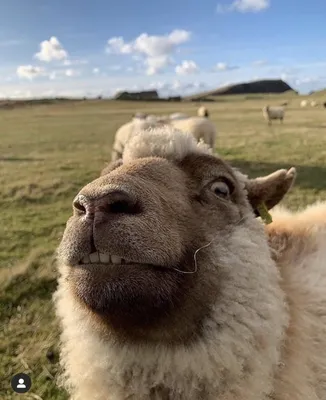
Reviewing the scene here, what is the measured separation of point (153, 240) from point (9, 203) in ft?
36.8

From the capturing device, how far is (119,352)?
2.44m

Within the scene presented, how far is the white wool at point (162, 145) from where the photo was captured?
2.98m

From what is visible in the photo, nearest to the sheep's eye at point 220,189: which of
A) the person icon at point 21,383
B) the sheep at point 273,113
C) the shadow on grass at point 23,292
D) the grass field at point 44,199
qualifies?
the grass field at point 44,199

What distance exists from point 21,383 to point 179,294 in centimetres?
320

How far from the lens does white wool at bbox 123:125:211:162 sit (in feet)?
9.78

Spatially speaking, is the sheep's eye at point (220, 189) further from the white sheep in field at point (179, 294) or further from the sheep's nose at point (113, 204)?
the sheep's nose at point (113, 204)

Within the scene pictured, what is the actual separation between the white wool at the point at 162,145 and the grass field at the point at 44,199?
2.78 metres

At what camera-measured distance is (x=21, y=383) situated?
15.6 feet

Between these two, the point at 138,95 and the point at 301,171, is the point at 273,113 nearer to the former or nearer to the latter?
the point at 301,171

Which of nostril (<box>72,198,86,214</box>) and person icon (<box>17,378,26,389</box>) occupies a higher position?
nostril (<box>72,198,86,214</box>)

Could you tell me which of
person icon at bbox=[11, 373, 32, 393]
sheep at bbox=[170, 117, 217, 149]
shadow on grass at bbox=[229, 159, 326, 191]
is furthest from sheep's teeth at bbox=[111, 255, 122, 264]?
sheep at bbox=[170, 117, 217, 149]

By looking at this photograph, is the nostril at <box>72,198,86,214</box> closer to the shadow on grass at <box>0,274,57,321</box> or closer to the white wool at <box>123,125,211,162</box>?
the white wool at <box>123,125,211,162</box>

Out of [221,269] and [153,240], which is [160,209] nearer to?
[153,240]

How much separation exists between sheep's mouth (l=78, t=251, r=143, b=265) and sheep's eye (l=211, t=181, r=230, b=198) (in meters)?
0.88
